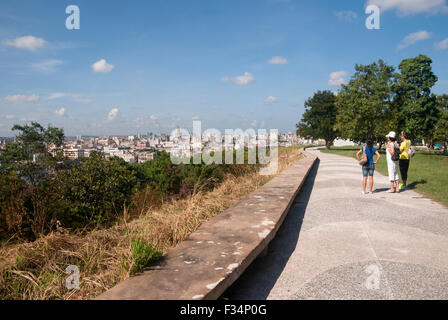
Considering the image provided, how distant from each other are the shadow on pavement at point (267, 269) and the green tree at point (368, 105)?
34.2 metres

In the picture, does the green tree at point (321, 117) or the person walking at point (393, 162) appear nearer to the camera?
the person walking at point (393, 162)

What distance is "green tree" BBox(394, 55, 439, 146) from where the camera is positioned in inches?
1261

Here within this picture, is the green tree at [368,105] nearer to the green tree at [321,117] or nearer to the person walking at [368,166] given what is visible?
the green tree at [321,117]

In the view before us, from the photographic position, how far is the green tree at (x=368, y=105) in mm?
34688

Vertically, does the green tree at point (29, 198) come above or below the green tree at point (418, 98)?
below

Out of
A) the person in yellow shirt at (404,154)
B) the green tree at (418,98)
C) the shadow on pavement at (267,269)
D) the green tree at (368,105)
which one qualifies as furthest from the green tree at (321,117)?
the shadow on pavement at (267,269)

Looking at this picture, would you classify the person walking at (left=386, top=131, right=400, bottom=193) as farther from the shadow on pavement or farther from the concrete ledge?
the concrete ledge

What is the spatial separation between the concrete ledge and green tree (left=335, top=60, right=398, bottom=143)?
35078mm

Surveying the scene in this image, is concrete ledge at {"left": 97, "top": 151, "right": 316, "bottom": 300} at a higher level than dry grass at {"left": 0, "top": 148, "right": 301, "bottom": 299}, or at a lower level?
higher

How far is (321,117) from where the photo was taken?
49.8 meters

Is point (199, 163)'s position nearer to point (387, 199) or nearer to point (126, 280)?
point (387, 199)

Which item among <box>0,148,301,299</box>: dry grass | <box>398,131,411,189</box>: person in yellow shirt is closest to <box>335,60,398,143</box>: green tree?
<box>398,131,411,189</box>: person in yellow shirt

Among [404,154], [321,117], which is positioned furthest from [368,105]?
[404,154]
